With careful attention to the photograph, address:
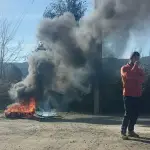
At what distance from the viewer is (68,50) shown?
54.7 ft

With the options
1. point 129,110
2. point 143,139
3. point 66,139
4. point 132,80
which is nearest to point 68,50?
point 132,80

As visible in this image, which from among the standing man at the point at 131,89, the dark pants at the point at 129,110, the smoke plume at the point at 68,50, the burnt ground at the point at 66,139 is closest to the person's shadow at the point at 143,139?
the burnt ground at the point at 66,139

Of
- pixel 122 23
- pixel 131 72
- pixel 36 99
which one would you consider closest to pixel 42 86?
pixel 36 99

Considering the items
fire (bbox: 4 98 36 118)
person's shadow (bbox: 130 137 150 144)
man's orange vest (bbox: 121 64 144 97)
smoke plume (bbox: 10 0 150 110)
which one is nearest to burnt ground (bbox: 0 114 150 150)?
person's shadow (bbox: 130 137 150 144)

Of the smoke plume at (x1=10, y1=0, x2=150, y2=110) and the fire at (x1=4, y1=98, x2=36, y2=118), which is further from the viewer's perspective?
the fire at (x1=4, y1=98, x2=36, y2=118)

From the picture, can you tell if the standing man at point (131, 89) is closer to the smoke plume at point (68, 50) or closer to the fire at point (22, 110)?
the smoke plume at point (68, 50)

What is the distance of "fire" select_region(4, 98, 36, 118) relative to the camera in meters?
15.8

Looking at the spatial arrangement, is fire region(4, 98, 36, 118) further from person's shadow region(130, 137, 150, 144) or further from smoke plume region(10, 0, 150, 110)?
person's shadow region(130, 137, 150, 144)

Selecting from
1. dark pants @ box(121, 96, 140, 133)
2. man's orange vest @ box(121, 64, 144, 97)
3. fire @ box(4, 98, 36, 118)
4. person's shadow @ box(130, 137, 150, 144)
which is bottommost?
fire @ box(4, 98, 36, 118)

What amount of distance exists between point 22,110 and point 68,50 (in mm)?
2807

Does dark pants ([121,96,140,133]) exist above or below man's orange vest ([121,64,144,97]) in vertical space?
below

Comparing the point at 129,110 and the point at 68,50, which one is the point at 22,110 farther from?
the point at 129,110

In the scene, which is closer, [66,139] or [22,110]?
[66,139]

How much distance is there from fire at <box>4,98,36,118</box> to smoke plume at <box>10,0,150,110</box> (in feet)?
0.98
